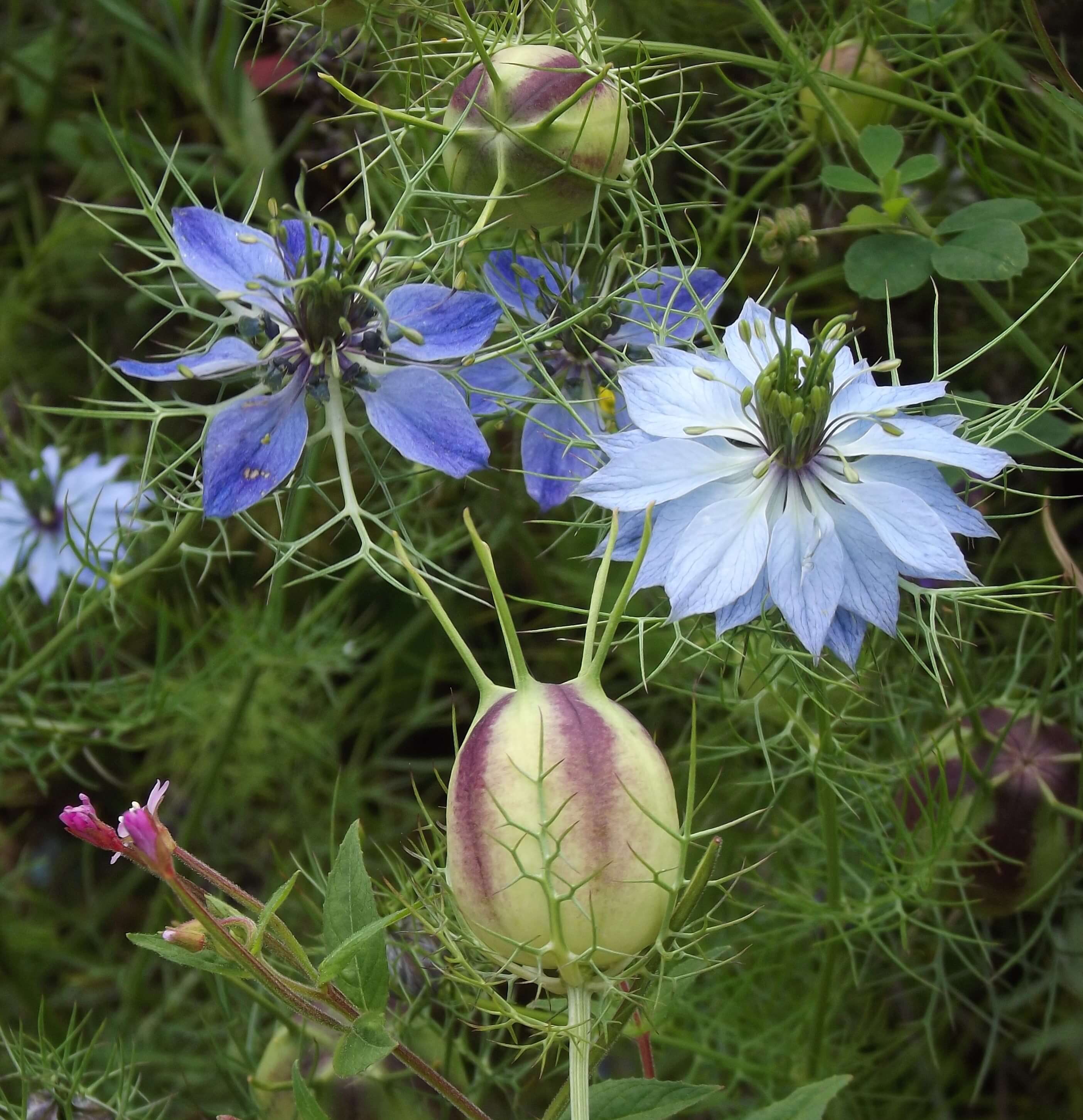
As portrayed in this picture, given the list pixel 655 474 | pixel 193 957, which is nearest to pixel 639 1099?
pixel 193 957

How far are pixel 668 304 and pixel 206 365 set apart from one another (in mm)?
296

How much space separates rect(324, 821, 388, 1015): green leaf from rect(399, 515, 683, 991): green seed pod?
0.06 m

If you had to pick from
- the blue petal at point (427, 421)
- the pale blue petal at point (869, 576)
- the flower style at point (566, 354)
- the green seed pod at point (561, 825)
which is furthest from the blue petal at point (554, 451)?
the green seed pod at point (561, 825)

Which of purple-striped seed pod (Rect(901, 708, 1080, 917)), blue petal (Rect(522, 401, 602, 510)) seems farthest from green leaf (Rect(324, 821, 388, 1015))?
purple-striped seed pod (Rect(901, 708, 1080, 917))

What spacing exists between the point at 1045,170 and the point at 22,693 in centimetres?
109

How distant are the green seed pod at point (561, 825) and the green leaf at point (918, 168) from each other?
0.53 meters

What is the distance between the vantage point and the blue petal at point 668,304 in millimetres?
835

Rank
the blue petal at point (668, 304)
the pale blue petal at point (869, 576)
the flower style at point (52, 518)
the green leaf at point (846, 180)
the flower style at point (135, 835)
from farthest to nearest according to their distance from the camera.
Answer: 1. the flower style at point (52, 518)
2. the green leaf at point (846, 180)
3. the blue petal at point (668, 304)
4. the pale blue petal at point (869, 576)
5. the flower style at point (135, 835)

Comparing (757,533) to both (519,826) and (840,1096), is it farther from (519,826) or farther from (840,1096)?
(840,1096)

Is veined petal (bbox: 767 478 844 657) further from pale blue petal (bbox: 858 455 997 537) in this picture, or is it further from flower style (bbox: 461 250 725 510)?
flower style (bbox: 461 250 725 510)

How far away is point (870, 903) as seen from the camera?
38.9 inches

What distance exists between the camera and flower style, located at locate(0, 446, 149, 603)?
1344 millimetres

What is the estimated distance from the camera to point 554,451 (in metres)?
0.92

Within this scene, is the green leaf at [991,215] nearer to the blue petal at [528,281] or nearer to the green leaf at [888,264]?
the green leaf at [888,264]
